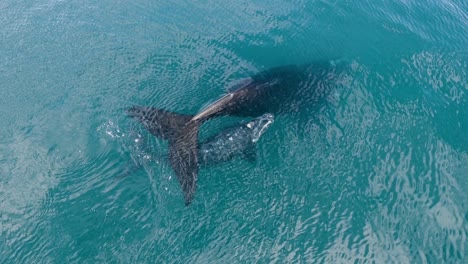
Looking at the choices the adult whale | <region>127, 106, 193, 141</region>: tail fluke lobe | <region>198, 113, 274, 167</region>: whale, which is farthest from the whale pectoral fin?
<region>127, 106, 193, 141</region>: tail fluke lobe

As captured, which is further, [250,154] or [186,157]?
[250,154]

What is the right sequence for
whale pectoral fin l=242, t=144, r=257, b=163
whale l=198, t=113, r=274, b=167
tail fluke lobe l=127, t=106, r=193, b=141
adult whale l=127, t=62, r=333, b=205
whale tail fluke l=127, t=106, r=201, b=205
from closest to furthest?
whale tail fluke l=127, t=106, r=201, b=205
adult whale l=127, t=62, r=333, b=205
whale l=198, t=113, r=274, b=167
whale pectoral fin l=242, t=144, r=257, b=163
tail fluke lobe l=127, t=106, r=193, b=141

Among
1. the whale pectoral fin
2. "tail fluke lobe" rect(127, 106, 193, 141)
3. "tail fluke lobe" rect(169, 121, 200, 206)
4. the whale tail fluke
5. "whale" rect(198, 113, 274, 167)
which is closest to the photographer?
"tail fluke lobe" rect(169, 121, 200, 206)

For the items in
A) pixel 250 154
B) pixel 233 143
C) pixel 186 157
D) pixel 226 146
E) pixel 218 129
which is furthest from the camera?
pixel 218 129

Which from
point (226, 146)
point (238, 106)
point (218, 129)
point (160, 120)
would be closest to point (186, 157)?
point (226, 146)

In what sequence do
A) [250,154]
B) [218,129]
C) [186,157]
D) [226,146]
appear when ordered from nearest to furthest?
[186,157] < [250,154] < [226,146] < [218,129]

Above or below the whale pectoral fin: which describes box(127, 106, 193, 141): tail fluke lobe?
above

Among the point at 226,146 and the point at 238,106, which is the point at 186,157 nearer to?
the point at 226,146

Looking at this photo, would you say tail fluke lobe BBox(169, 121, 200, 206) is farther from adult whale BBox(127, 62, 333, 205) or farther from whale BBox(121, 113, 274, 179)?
whale BBox(121, 113, 274, 179)
